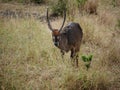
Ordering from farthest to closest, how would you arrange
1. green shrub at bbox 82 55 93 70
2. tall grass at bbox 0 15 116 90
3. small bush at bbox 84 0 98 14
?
small bush at bbox 84 0 98 14
green shrub at bbox 82 55 93 70
tall grass at bbox 0 15 116 90

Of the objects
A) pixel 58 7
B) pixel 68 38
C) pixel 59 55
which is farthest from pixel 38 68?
pixel 58 7

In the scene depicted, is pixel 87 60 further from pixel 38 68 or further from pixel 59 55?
pixel 38 68

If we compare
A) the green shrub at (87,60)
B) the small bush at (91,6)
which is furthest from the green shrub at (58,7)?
the green shrub at (87,60)

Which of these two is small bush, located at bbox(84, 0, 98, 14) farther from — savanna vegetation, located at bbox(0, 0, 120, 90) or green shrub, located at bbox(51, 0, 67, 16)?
green shrub, located at bbox(51, 0, 67, 16)

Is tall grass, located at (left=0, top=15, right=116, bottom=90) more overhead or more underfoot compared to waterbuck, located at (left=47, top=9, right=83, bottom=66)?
more underfoot

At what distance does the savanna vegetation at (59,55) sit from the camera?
4.58m

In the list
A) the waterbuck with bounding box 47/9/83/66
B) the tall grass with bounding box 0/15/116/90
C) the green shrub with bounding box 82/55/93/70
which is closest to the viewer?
the tall grass with bounding box 0/15/116/90

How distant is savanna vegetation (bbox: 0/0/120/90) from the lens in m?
4.58

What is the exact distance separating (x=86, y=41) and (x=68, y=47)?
1.93 m

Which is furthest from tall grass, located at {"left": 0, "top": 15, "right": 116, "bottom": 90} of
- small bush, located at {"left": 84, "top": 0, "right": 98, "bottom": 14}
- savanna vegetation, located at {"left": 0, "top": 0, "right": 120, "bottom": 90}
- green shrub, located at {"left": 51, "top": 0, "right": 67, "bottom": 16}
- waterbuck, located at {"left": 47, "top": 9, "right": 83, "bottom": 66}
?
small bush, located at {"left": 84, "top": 0, "right": 98, "bottom": 14}

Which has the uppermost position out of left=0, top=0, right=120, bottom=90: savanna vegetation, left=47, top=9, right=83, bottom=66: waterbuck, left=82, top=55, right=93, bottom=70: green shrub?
left=47, top=9, right=83, bottom=66: waterbuck

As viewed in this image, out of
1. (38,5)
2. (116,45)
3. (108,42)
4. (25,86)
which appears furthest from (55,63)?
(38,5)

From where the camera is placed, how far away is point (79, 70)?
4695 millimetres

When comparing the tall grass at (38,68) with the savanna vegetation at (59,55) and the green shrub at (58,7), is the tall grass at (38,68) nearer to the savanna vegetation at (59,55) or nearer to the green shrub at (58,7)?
the savanna vegetation at (59,55)
